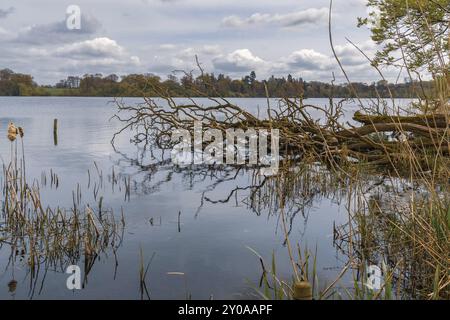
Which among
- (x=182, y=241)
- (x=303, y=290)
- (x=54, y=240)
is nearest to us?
(x=303, y=290)

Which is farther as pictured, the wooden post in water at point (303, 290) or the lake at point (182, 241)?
the lake at point (182, 241)

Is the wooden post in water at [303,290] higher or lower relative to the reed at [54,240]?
higher

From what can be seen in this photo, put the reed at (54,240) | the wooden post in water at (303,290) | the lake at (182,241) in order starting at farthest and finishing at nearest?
the reed at (54,240), the lake at (182,241), the wooden post in water at (303,290)

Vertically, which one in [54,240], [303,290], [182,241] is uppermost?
[303,290]

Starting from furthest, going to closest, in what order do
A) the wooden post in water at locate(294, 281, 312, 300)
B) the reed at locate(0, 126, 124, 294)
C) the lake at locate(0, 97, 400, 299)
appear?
1. the reed at locate(0, 126, 124, 294)
2. the lake at locate(0, 97, 400, 299)
3. the wooden post in water at locate(294, 281, 312, 300)

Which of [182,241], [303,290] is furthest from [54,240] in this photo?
[303,290]

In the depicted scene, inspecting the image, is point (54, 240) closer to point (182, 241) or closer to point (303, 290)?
point (182, 241)

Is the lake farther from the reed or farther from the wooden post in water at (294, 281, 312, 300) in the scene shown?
the wooden post in water at (294, 281, 312, 300)

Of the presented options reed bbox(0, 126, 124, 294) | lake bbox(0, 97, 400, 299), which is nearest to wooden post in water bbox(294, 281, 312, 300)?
lake bbox(0, 97, 400, 299)

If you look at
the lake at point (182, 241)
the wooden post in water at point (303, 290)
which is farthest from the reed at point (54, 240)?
the wooden post in water at point (303, 290)

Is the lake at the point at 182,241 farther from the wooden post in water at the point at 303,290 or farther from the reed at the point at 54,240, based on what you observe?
the wooden post in water at the point at 303,290

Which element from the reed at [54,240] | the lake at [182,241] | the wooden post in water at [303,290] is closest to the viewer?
the wooden post in water at [303,290]
